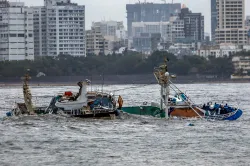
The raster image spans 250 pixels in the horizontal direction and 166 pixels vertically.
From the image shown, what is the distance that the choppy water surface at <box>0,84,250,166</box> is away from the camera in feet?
184

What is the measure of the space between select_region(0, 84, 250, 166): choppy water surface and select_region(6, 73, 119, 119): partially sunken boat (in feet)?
3.54

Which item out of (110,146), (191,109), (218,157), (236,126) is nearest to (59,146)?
(110,146)

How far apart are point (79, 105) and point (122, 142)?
17831 mm

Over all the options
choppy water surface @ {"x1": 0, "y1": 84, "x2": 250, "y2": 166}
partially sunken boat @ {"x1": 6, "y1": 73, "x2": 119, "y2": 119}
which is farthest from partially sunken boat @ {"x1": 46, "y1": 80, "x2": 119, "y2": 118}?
choppy water surface @ {"x1": 0, "y1": 84, "x2": 250, "y2": 166}

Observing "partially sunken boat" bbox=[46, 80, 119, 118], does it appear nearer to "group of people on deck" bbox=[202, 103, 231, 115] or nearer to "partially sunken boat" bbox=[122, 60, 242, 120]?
"partially sunken boat" bbox=[122, 60, 242, 120]

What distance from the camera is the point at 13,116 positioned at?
272 ft

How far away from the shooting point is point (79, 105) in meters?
81.6

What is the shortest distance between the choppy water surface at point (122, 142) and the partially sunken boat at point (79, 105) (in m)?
1.08

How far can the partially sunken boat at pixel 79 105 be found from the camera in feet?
264

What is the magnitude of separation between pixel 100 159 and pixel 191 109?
88.6ft

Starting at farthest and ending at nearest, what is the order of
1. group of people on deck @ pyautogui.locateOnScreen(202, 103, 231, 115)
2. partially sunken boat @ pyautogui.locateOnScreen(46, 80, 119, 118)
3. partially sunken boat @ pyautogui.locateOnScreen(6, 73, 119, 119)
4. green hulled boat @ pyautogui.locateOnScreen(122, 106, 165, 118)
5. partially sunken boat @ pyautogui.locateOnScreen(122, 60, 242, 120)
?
green hulled boat @ pyautogui.locateOnScreen(122, 106, 165, 118), group of people on deck @ pyautogui.locateOnScreen(202, 103, 231, 115), partially sunken boat @ pyautogui.locateOnScreen(122, 60, 242, 120), partially sunken boat @ pyautogui.locateOnScreen(6, 73, 119, 119), partially sunken boat @ pyautogui.locateOnScreen(46, 80, 119, 118)

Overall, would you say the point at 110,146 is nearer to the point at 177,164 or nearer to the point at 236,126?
the point at 177,164

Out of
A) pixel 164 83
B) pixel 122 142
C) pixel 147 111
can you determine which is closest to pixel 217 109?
pixel 164 83

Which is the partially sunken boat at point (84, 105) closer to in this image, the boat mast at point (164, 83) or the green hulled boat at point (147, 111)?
the green hulled boat at point (147, 111)
